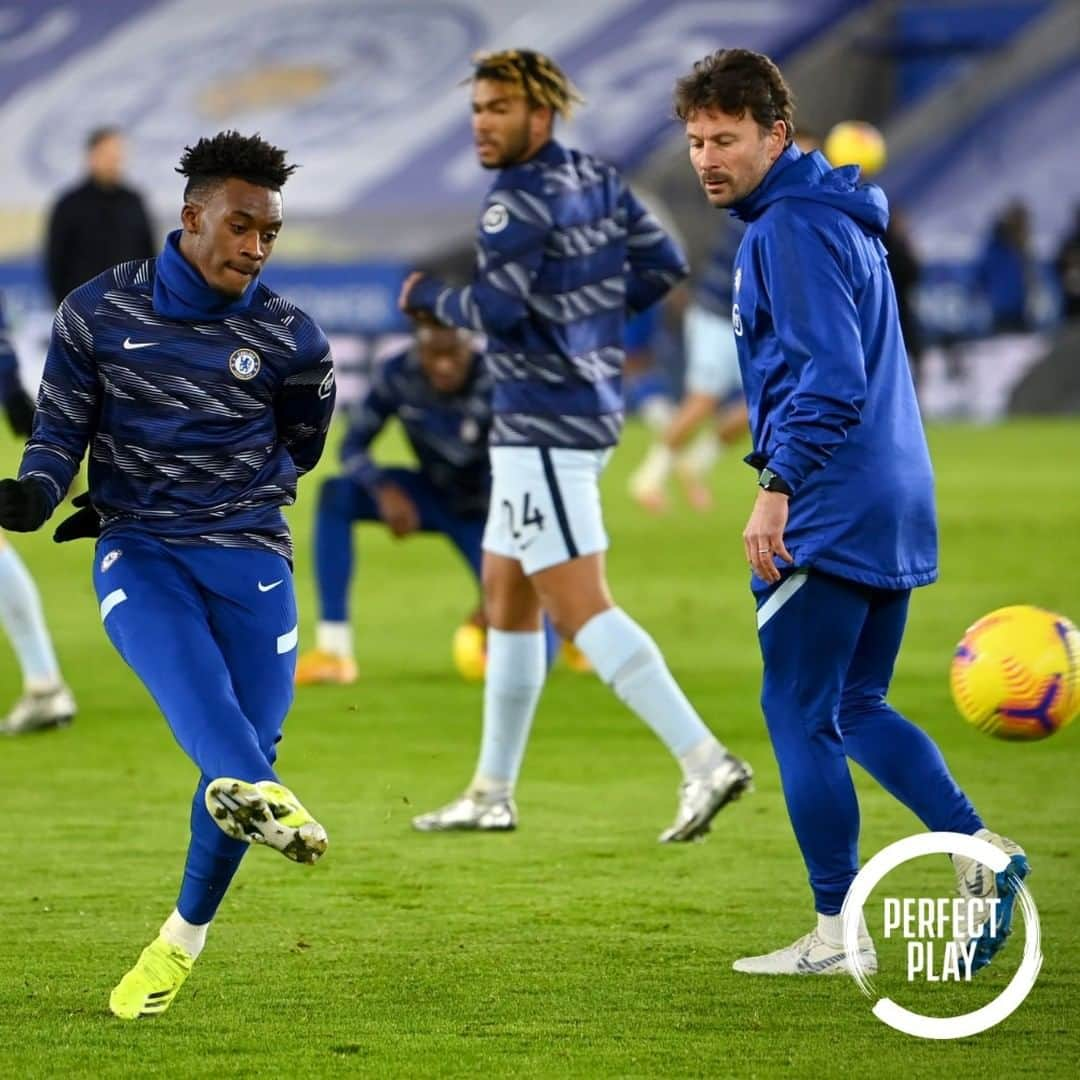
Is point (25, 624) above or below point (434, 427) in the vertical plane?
below

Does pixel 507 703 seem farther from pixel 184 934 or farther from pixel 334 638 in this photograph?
pixel 334 638

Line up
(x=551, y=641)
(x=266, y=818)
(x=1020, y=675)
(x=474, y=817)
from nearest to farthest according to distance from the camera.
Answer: (x=266, y=818) < (x=1020, y=675) < (x=474, y=817) < (x=551, y=641)

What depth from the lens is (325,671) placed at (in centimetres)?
1005

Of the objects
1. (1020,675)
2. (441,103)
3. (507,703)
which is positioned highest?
(1020,675)

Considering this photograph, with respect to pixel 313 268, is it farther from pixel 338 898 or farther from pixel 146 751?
pixel 338 898

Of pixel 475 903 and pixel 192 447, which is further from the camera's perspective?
pixel 475 903

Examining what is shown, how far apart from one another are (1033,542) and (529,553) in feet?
27.0

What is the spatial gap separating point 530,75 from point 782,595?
2.33 meters

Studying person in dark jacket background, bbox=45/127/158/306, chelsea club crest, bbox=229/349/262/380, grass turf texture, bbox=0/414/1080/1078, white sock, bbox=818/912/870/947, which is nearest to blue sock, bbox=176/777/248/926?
grass turf texture, bbox=0/414/1080/1078

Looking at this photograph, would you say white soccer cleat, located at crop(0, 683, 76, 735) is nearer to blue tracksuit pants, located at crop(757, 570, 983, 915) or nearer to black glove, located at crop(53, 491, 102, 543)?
black glove, located at crop(53, 491, 102, 543)

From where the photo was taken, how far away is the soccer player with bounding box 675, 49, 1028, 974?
192 inches

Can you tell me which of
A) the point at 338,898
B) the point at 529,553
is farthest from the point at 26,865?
the point at 529,553

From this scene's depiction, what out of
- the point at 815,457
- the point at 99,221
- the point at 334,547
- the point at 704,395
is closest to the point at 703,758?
the point at 815,457

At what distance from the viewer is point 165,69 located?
36.9 meters
